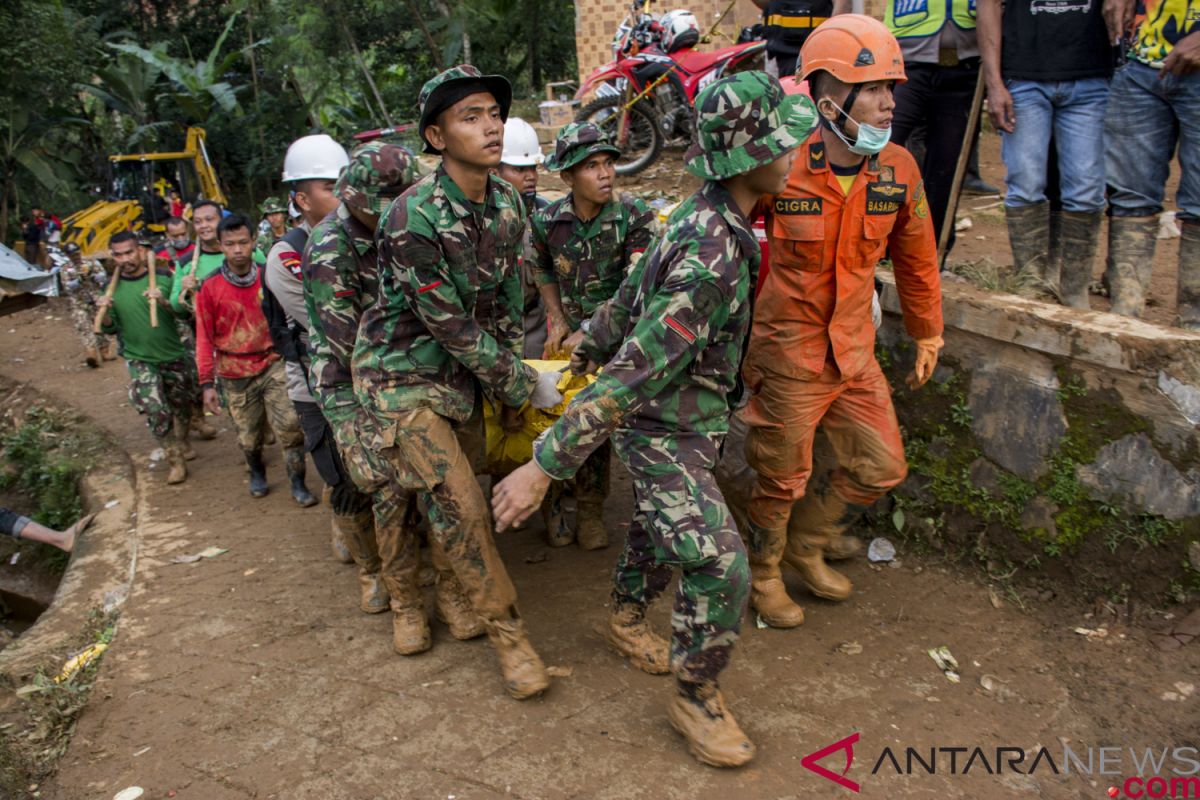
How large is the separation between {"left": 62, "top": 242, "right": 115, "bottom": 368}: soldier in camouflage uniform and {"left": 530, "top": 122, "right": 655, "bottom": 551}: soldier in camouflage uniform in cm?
756

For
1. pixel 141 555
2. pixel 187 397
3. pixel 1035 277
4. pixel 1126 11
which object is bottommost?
pixel 141 555

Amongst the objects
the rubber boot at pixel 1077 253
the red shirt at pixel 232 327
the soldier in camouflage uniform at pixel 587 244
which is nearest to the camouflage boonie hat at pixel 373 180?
the soldier in camouflage uniform at pixel 587 244

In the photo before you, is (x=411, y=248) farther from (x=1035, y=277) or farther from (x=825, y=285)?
(x=1035, y=277)

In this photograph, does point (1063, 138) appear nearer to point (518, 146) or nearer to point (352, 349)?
point (518, 146)

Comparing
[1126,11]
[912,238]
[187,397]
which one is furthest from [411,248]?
[187,397]

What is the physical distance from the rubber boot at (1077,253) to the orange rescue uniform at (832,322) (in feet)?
3.25

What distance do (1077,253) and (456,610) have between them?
10.7 ft

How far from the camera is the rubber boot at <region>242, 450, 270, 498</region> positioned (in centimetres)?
635

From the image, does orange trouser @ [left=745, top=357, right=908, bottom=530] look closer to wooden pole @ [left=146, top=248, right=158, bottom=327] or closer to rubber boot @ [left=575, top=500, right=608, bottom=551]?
rubber boot @ [left=575, top=500, right=608, bottom=551]

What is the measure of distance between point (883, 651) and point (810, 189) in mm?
1844

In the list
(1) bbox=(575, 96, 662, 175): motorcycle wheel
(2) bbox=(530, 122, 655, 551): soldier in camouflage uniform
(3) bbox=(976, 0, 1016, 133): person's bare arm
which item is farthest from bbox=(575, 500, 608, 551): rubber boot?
(1) bbox=(575, 96, 662, 175): motorcycle wheel

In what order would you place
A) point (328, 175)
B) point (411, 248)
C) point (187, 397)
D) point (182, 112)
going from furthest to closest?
point (182, 112) → point (187, 397) → point (328, 175) → point (411, 248)

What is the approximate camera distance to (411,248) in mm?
3320

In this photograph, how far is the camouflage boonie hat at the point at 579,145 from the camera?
4.47m
